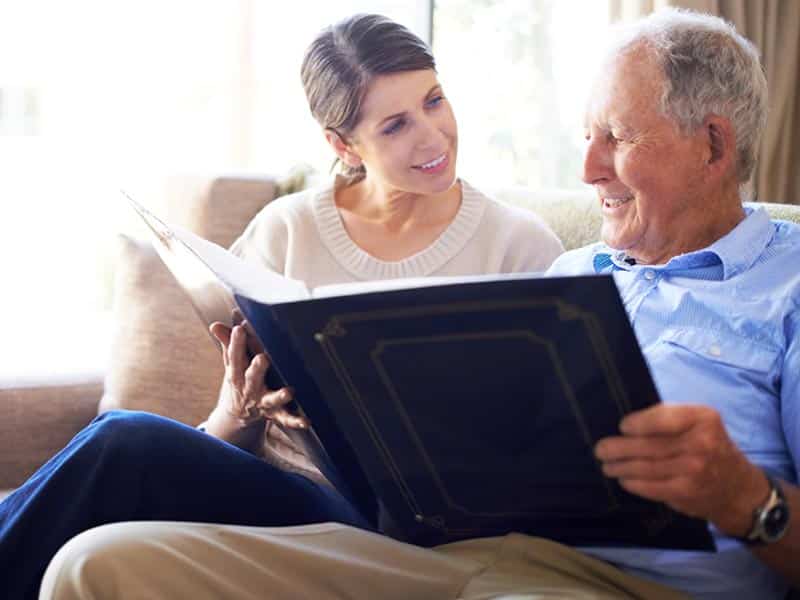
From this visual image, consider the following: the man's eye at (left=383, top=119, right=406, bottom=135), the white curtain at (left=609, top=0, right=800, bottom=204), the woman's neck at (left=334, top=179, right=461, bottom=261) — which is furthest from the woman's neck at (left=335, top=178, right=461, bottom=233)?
the white curtain at (left=609, top=0, right=800, bottom=204)

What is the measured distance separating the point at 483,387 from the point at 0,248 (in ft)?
9.01

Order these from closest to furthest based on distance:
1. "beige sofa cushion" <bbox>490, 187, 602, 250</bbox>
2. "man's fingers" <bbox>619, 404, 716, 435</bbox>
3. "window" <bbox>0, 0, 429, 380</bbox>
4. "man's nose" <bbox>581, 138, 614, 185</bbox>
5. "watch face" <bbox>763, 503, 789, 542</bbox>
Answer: "man's fingers" <bbox>619, 404, 716, 435</bbox>, "watch face" <bbox>763, 503, 789, 542</bbox>, "man's nose" <bbox>581, 138, 614, 185</bbox>, "beige sofa cushion" <bbox>490, 187, 602, 250</bbox>, "window" <bbox>0, 0, 429, 380</bbox>

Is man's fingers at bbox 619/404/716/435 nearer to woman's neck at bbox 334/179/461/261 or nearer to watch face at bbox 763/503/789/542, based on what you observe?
watch face at bbox 763/503/789/542

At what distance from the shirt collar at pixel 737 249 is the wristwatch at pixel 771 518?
1.31 ft

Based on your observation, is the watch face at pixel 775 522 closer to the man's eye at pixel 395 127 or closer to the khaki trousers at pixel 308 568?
the khaki trousers at pixel 308 568

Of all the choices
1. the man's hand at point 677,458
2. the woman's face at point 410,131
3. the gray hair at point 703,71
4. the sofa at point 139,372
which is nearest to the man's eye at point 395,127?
the woman's face at point 410,131

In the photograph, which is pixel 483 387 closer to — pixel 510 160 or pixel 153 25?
pixel 153 25

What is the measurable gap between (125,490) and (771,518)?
83 cm

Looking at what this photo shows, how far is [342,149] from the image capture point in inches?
91.0

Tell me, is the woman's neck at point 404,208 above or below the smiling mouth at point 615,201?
below

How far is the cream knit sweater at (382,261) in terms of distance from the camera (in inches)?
82.0

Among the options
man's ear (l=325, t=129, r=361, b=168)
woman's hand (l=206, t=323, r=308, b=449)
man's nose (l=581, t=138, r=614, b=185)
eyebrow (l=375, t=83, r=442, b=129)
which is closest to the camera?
woman's hand (l=206, t=323, r=308, b=449)

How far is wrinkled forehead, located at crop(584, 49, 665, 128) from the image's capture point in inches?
61.6

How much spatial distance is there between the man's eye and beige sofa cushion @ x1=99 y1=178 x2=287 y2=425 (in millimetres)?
523
